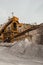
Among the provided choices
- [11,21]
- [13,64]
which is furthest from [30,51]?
[11,21]

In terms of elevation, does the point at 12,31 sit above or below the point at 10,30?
below

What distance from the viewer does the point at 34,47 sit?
12.5m

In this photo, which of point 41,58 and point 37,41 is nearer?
point 41,58

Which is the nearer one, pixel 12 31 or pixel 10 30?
pixel 12 31

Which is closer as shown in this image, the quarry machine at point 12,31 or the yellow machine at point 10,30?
the quarry machine at point 12,31

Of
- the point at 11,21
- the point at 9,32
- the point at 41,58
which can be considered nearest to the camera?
the point at 41,58

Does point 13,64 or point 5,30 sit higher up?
point 5,30

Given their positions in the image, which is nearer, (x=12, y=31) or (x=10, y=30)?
(x=12, y=31)

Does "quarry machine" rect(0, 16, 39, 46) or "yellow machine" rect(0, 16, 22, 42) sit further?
"yellow machine" rect(0, 16, 22, 42)

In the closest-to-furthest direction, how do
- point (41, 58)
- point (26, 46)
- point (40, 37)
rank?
point (41, 58) < point (26, 46) < point (40, 37)

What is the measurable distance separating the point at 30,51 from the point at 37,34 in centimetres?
473

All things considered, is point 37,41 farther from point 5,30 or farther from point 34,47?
point 5,30

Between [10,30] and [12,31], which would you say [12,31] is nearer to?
[12,31]

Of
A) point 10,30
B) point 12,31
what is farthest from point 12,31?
point 10,30
